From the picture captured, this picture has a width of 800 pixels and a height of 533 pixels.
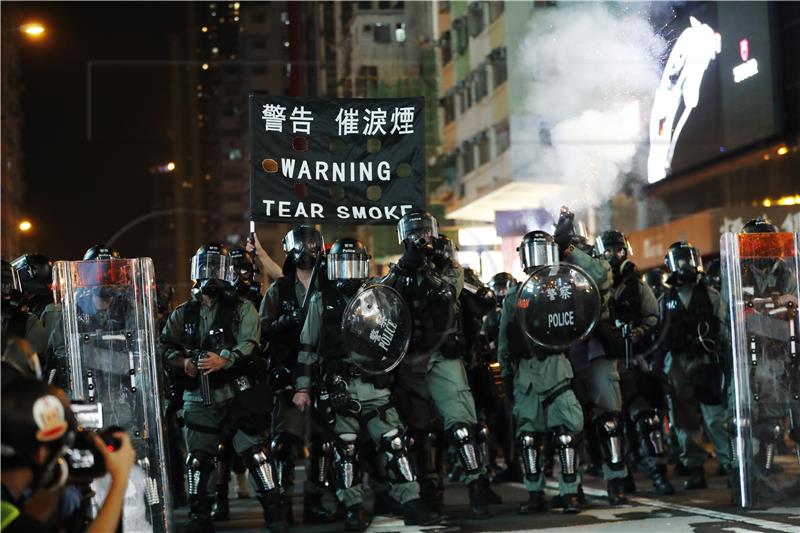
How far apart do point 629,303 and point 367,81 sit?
1314 inches

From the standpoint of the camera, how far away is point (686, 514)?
8.24 metres

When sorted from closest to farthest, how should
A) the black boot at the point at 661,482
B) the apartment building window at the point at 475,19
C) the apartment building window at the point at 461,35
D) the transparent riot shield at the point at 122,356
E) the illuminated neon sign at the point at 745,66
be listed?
the transparent riot shield at the point at 122,356 < the black boot at the point at 661,482 < the illuminated neon sign at the point at 745,66 < the apartment building window at the point at 475,19 < the apartment building window at the point at 461,35

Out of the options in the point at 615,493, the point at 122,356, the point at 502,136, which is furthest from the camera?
the point at 502,136

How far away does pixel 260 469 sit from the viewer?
8203 mm

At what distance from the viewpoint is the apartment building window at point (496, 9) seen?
33263mm

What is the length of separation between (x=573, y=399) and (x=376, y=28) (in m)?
37.5

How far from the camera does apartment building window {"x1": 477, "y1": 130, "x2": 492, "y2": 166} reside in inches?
1389

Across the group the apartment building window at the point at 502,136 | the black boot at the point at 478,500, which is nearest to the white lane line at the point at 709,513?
the black boot at the point at 478,500

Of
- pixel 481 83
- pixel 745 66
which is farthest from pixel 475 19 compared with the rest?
pixel 745 66

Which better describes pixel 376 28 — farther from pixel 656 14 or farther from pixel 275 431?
pixel 275 431

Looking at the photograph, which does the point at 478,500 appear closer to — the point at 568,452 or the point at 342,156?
the point at 568,452

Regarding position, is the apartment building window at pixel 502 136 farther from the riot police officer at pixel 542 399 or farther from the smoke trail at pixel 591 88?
the riot police officer at pixel 542 399

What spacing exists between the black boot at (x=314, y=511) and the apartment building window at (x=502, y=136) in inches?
961

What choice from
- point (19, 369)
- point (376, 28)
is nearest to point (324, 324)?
point (19, 369)
